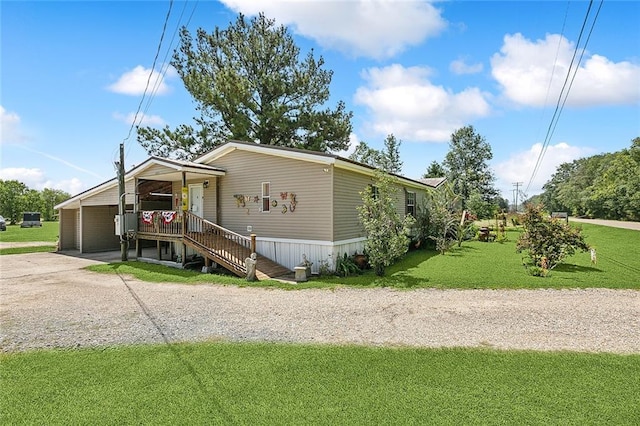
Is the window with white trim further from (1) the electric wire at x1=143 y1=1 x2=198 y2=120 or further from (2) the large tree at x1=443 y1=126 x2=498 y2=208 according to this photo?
(2) the large tree at x1=443 y1=126 x2=498 y2=208

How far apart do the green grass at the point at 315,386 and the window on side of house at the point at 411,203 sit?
14.5 m

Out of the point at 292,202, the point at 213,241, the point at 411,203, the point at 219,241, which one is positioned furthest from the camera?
the point at 411,203

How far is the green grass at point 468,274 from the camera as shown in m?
8.95

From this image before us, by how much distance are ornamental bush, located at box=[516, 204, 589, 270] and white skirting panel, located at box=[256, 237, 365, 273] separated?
546 cm

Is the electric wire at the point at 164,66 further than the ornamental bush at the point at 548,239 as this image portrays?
No

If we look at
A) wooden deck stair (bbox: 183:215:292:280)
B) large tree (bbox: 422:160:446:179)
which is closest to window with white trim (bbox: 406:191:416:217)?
wooden deck stair (bbox: 183:215:292:280)

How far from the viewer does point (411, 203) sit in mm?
19203

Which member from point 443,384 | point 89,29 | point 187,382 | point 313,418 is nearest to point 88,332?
point 187,382

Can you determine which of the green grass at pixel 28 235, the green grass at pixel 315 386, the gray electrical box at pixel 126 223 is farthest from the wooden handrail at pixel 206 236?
the green grass at pixel 28 235

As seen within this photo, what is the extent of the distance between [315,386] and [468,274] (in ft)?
25.1

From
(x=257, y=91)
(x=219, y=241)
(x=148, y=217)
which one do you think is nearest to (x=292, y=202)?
(x=219, y=241)

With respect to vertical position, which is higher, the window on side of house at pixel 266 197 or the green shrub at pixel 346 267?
the window on side of house at pixel 266 197

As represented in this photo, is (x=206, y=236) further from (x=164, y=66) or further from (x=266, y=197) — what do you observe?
(x=164, y=66)

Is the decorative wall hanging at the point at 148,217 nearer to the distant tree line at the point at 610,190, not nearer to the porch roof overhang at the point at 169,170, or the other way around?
the porch roof overhang at the point at 169,170
